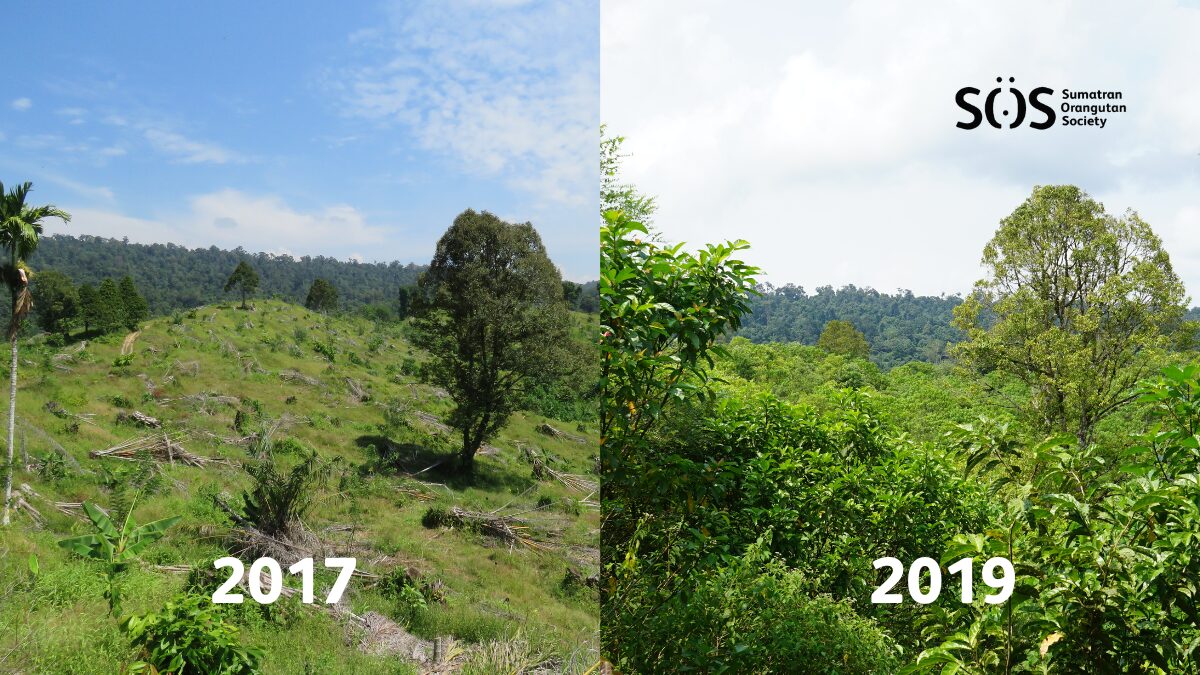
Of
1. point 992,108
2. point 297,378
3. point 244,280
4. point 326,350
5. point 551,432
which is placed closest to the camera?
point 244,280

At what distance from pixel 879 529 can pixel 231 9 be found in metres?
3.62

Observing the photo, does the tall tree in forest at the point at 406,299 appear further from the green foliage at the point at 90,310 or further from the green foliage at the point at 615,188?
the green foliage at the point at 615,188

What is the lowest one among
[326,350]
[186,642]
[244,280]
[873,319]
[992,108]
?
[186,642]

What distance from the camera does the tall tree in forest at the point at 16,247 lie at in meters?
3.01

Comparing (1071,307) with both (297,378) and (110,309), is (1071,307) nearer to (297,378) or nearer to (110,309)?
(297,378)

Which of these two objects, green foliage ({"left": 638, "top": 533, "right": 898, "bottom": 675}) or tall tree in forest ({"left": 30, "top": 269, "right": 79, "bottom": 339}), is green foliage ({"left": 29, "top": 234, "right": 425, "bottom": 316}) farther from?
green foliage ({"left": 638, "top": 533, "right": 898, "bottom": 675})

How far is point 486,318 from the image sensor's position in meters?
4.07

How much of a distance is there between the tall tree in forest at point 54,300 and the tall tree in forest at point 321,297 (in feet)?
3.63

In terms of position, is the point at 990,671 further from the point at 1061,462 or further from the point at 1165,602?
the point at 1061,462

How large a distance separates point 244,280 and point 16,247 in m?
0.91

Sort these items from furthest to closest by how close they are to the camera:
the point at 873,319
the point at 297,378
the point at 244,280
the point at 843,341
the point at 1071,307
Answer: the point at 873,319 < the point at 843,341 < the point at 1071,307 < the point at 297,378 < the point at 244,280

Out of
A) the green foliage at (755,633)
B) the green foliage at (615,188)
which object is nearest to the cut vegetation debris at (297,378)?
the green foliage at (755,633)

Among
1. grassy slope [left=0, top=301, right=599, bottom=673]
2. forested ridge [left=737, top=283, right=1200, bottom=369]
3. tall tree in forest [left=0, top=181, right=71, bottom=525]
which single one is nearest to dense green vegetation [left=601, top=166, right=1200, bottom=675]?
grassy slope [left=0, top=301, right=599, bottom=673]

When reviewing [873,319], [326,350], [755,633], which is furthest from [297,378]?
[873,319]
